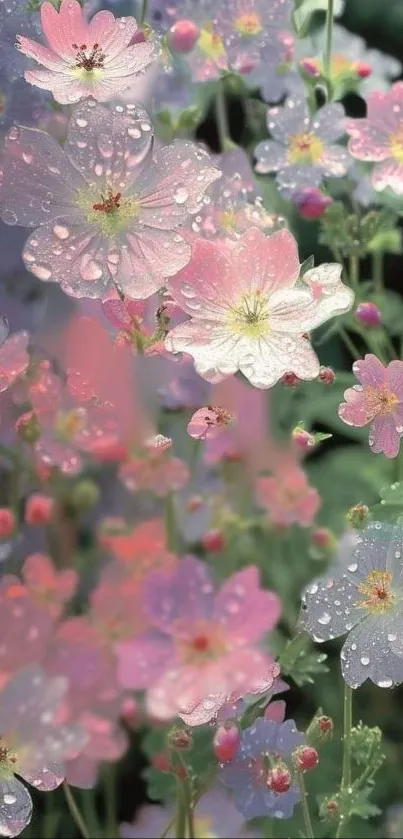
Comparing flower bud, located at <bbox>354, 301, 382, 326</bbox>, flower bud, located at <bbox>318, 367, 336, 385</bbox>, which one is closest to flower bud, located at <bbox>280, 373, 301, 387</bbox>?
flower bud, located at <bbox>318, 367, 336, 385</bbox>

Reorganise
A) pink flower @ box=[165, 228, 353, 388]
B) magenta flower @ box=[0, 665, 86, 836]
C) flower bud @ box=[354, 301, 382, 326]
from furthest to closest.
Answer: flower bud @ box=[354, 301, 382, 326] → pink flower @ box=[165, 228, 353, 388] → magenta flower @ box=[0, 665, 86, 836]

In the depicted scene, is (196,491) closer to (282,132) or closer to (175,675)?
(282,132)

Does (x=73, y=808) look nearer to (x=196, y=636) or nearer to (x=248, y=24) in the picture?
(x=196, y=636)

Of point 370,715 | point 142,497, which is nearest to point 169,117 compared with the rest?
point 142,497

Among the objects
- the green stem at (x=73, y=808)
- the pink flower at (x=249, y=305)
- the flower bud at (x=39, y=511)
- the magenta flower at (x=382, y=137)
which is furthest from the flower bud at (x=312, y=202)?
the green stem at (x=73, y=808)

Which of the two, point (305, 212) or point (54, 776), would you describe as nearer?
point (54, 776)

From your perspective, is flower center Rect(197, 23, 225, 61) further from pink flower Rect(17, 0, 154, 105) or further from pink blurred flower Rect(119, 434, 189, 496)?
pink blurred flower Rect(119, 434, 189, 496)
